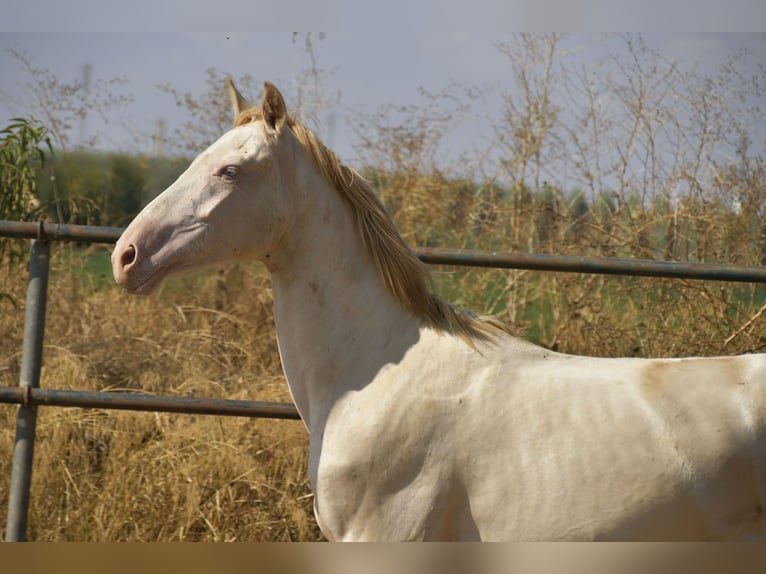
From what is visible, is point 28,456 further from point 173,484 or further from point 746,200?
point 746,200

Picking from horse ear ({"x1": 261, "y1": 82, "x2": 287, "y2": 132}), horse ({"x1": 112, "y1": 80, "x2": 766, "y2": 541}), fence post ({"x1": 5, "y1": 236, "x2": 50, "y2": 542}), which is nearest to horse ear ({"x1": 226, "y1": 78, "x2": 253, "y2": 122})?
horse ({"x1": 112, "y1": 80, "x2": 766, "y2": 541})

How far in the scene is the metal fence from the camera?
287 centimetres

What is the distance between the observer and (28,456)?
301 centimetres

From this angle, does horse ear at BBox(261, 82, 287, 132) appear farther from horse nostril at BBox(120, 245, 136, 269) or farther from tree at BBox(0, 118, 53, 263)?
tree at BBox(0, 118, 53, 263)

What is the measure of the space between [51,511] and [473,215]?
333cm

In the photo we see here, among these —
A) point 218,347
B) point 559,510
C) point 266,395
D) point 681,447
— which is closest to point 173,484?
point 266,395

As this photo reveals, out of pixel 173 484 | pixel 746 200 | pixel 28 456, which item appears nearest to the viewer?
pixel 28 456

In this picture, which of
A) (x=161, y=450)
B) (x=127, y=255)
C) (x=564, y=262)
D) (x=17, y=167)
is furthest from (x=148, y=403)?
(x=17, y=167)

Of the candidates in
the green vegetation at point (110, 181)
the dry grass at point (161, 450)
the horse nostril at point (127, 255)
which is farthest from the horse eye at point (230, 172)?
the green vegetation at point (110, 181)

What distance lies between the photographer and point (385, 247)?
2350 millimetres

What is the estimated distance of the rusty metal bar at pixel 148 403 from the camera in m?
2.86

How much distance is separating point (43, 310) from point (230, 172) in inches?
47.1

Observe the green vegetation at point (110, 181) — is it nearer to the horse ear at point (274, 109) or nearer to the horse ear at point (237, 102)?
the horse ear at point (237, 102)

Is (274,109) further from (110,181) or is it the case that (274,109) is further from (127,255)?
(110,181)
